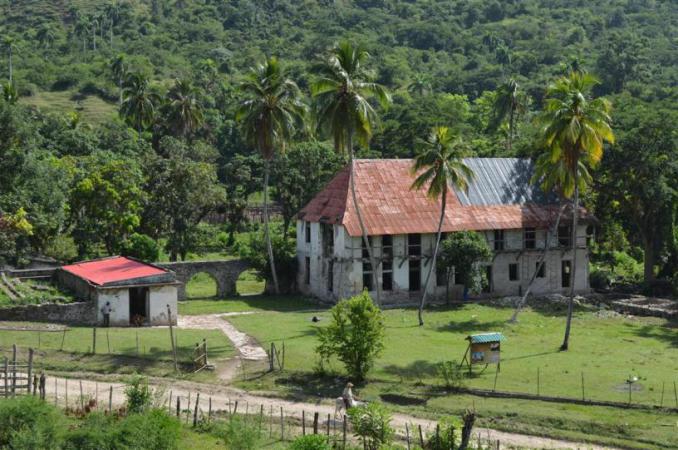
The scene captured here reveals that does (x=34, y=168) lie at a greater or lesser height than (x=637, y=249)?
greater

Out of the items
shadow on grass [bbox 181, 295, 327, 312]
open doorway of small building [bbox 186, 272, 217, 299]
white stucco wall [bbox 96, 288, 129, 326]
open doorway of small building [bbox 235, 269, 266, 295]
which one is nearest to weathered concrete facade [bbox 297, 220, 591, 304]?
shadow on grass [bbox 181, 295, 327, 312]

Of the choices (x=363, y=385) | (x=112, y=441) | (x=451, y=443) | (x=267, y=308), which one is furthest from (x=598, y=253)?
(x=112, y=441)

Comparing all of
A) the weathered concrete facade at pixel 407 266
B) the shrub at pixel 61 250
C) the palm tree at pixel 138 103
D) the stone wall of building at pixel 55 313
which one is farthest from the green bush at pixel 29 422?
the palm tree at pixel 138 103

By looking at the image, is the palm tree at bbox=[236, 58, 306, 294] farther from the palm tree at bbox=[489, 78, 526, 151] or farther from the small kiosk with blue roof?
the palm tree at bbox=[489, 78, 526, 151]

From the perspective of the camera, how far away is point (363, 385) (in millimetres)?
34750

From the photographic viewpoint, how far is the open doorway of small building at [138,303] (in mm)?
44688

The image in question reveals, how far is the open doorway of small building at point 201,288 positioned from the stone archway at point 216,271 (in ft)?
2.00

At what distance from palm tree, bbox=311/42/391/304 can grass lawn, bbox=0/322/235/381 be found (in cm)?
1202

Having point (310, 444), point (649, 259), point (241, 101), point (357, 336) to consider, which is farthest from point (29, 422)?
point (241, 101)

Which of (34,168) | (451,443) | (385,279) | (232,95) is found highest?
(232,95)

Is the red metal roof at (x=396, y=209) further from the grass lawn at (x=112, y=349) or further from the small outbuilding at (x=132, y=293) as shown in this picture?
the grass lawn at (x=112, y=349)

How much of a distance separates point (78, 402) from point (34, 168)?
29286 millimetres

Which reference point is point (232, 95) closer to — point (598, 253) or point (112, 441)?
point (598, 253)

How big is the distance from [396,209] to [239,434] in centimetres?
2812
